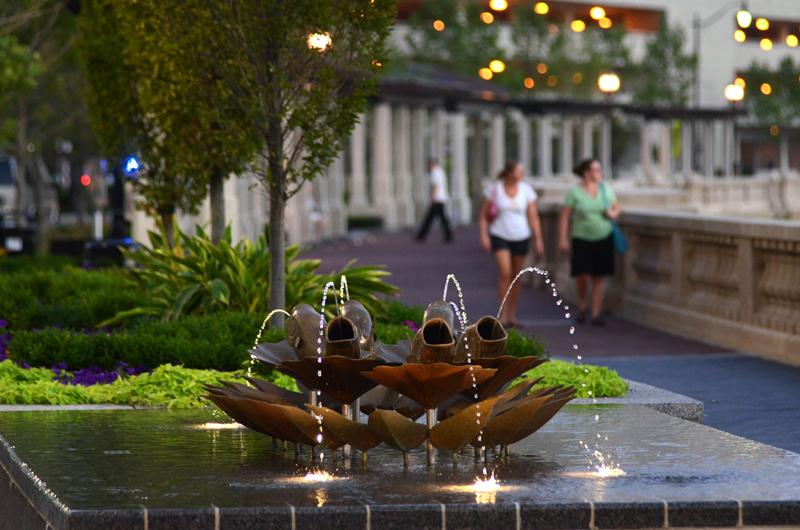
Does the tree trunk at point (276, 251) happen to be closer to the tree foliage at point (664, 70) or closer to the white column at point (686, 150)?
the white column at point (686, 150)

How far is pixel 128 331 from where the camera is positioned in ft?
47.2

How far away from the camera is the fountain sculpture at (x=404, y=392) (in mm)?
8602

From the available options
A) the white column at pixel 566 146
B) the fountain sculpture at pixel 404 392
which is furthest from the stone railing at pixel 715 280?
the white column at pixel 566 146

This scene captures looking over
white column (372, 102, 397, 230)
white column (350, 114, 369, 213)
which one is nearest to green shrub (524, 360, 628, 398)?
white column (350, 114, 369, 213)

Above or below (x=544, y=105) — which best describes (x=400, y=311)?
below

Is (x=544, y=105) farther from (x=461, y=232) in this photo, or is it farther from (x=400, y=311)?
(x=400, y=311)

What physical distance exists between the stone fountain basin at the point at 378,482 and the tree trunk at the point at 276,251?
3.61 meters

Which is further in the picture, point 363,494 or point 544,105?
point 544,105

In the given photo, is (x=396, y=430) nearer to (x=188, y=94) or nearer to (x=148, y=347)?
(x=148, y=347)

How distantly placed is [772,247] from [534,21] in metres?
68.7

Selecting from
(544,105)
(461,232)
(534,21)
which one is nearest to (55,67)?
(461,232)

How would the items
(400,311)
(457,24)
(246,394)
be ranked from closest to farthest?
(246,394) → (400,311) → (457,24)

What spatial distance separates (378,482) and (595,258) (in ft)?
44.2

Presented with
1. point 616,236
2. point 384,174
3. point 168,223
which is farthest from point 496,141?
point 168,223
